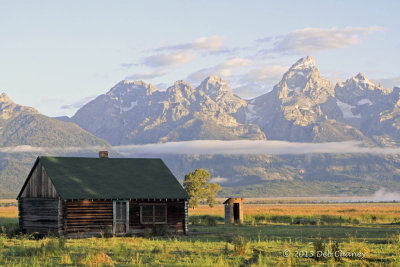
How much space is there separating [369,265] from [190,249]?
1076 cm

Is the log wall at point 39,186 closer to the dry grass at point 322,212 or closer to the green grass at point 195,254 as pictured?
→ the green grass at point 195,254

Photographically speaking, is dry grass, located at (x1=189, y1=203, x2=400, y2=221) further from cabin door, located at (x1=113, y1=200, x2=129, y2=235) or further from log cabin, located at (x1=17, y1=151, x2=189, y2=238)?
cabin door, located at (x1=113, y1=200, x2=129, y2=235)

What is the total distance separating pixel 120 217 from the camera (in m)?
47.5

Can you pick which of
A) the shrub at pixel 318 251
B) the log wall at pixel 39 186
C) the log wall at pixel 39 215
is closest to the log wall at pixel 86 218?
the log wall at pixel 39 215

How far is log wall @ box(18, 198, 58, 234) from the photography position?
46.4 meters

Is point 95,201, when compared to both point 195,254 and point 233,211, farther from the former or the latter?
point 233,211

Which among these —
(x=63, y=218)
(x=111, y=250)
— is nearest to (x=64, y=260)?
(x=111, y=250)

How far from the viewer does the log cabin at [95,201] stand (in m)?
46.0

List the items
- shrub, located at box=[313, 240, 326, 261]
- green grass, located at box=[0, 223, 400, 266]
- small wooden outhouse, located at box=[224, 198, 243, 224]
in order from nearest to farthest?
green grass, located at box=[0, 223, 400, 266]
shrub, located at box=[313, 240, 326, 261]
small wooden outhouse, located at box=[224, 198, 243, 224]

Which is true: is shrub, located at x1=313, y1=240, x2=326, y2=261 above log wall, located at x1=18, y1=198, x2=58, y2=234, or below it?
below

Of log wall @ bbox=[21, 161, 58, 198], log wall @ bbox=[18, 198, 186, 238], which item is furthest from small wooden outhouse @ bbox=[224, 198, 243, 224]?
log wall @ bbox=[21, 161, 58, 198]

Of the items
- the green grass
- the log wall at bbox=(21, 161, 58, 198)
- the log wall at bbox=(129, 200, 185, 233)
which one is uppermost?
the log wall at bbox=(21, 161, 58, 198)

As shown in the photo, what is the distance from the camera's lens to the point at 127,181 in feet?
164

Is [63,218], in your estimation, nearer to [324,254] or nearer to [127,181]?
[127,181]
